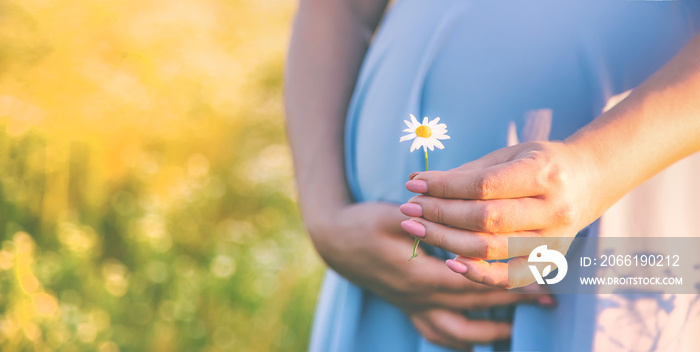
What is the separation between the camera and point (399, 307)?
0.68m

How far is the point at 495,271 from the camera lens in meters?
0.47

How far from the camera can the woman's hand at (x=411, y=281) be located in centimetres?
60

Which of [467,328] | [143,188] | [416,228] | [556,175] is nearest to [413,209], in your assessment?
[416,228]

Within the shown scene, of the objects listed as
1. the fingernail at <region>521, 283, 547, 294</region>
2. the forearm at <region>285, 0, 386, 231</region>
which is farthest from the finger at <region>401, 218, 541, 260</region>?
the forearm at <region>285, 0, 386, 231</region>

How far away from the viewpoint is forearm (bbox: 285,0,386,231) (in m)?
0.76

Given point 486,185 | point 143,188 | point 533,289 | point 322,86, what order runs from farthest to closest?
point 143,188 → point 322,86 → point 533,289 → point 486,185

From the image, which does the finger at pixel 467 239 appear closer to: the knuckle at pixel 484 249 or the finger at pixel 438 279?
the knuckle at pixel 484 249

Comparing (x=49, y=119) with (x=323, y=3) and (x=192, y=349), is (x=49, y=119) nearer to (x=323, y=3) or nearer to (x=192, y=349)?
(x=192, y=349)

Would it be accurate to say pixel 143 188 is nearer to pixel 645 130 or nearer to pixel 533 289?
pixel 533 289

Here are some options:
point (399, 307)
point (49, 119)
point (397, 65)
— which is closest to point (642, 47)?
point (397, 65)

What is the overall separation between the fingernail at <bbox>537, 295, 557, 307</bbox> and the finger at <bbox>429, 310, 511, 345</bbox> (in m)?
0.05

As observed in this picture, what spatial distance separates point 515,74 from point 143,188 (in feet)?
6.78

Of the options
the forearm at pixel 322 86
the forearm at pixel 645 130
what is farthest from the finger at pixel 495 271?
the forearm at pixel 322 86

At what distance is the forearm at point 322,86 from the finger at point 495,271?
0.98 ft
